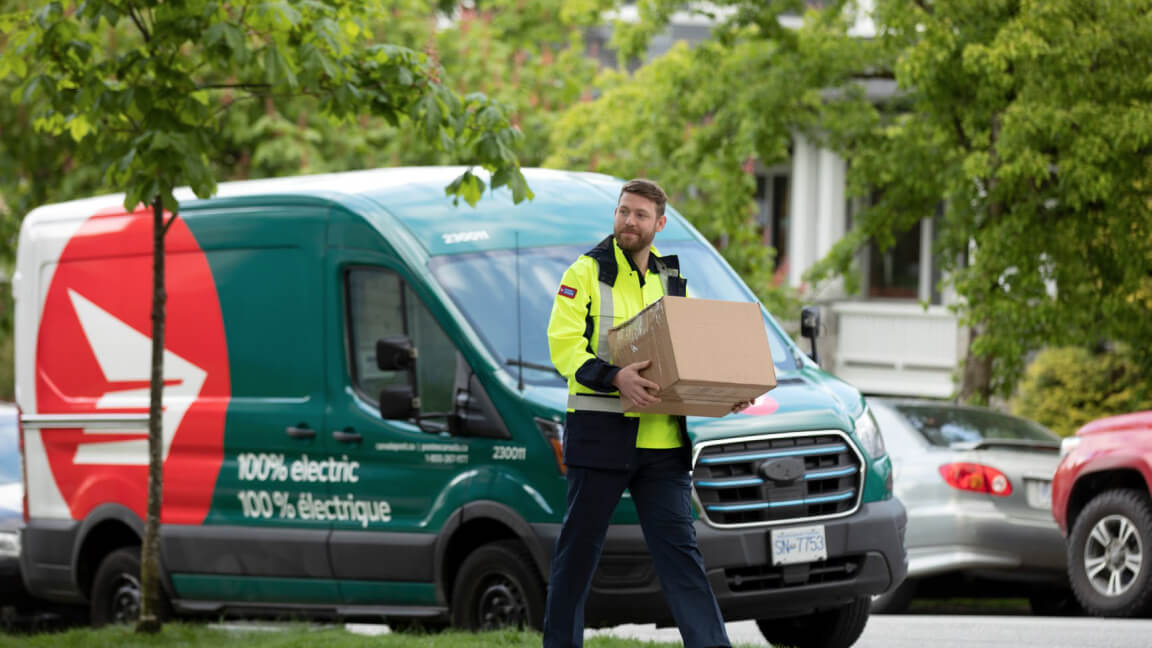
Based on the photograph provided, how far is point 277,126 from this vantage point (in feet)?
65.1

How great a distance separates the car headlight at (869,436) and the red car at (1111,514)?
7.73ft

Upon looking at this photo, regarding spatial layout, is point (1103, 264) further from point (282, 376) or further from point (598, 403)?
point (598, 403)

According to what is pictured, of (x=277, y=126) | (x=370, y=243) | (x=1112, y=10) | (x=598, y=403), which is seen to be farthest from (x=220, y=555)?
(x=277, y=126)

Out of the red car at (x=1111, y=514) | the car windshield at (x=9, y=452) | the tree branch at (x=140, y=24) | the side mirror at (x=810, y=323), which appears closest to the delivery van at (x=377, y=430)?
the side mirror at (x=810, y=323)

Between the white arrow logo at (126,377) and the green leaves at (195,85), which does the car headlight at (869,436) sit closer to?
the green leaves at (195,85)

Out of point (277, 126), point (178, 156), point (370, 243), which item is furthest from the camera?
point (277, 126)

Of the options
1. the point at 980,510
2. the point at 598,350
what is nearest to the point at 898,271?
the point at 980,510

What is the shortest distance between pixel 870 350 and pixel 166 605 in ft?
52.2

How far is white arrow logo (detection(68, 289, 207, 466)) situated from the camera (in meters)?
10.2

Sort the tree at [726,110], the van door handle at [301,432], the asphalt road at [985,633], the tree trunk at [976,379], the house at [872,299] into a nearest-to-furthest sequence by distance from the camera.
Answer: the asphalt road at [985,633]
the van door handle at [301,432]
the tree trunk at [976,379]
the tree at [726,110]
the house at [872,299]

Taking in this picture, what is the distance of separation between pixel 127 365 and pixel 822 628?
4.64 meters

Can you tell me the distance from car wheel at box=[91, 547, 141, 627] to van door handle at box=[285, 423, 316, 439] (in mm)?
1692

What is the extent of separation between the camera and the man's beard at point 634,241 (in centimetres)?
636

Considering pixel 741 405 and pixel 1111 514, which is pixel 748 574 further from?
pixel 1111 514
